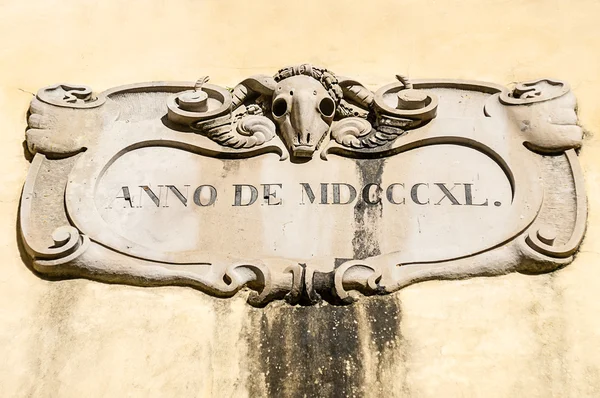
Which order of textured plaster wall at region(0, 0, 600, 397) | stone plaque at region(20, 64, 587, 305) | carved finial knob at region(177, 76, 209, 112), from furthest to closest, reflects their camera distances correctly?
carved finial knob at region(177, 76, 209, 112) < stone plaque at region(20, 64, 587, 305) < textured plaster wall at region(0, 0, 600, 397)

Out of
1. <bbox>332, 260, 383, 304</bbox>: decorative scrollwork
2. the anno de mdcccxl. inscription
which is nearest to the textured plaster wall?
<bbox>332, 260, 383, 304</bbox>: decorative scrollwork

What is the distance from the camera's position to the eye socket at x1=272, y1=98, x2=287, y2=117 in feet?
16.0

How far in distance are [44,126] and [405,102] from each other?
2045mm

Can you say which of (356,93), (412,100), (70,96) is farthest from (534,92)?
(70,96)

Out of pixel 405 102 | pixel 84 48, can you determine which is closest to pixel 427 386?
pixel 405 102

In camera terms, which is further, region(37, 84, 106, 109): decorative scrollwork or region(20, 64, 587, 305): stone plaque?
region(37, 84, 106, 109): decorative scrollwork

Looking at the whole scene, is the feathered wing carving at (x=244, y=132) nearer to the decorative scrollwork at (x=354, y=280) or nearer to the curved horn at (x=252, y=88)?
the curved horn at (x=252, y=88)

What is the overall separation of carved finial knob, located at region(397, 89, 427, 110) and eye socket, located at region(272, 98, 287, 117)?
651mm

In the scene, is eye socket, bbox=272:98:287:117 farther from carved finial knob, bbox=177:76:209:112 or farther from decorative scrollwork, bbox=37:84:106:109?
decorative scrollwork, bbox=37:84:106:109

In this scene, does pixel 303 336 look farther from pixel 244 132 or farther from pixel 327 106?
pixel 327 106

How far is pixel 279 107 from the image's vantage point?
4898 millimetres

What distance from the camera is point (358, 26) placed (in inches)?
222

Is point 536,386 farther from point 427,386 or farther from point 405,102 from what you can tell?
point 405,102

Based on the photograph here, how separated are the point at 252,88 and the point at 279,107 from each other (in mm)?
252
